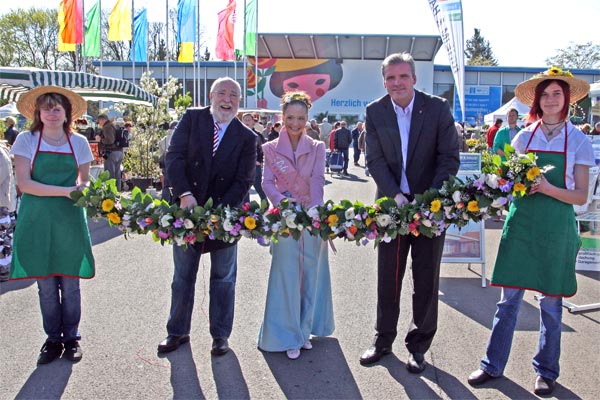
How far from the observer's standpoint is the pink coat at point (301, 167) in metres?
4.49

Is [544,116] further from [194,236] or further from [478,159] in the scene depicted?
[478,159]

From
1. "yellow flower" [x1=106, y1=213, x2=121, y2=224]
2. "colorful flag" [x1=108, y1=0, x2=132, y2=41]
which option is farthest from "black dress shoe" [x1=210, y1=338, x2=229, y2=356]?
"colorful flag" [x1=108, y1=0, x2=132, y2=41]

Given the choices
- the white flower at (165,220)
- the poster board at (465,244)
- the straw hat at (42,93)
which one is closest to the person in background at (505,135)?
the poster board at (465,244)

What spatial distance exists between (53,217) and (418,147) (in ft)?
8.70

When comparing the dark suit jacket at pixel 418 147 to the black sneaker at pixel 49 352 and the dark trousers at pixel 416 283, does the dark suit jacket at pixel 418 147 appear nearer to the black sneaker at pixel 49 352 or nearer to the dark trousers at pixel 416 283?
the dark trousers at pixel 416 283

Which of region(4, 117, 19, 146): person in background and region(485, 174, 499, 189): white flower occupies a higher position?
region(4, 117, 19, 146): person in background

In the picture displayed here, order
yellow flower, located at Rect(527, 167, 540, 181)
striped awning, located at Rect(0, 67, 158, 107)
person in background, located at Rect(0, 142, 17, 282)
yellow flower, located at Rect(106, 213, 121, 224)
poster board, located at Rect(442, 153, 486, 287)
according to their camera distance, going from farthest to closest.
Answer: striped awning, located at Rect(0, 67, 158, 107) → poster board, located at Rect(442, 153, 486, 287) → person in background, located at Rect(0, 142, 17, 282) → yellow flower, located at Rect(106, 213, 121, 224) → yellow flower, located at Rect(527, 167, 540, 181)

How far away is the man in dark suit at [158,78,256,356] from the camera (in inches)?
168

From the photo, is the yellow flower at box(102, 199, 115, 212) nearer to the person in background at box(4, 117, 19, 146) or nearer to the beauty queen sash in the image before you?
the beauty queen sash

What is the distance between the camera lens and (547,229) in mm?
3727

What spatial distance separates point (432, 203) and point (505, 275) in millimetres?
695

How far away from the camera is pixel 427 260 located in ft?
13.5

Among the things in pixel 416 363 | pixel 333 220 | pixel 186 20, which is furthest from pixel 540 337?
pixel 186 20

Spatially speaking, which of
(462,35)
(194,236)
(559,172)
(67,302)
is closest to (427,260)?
(559,172)
